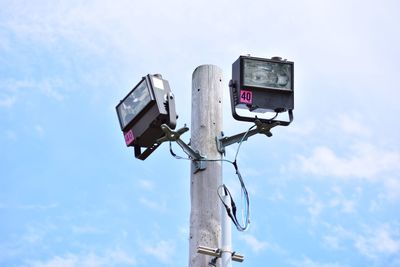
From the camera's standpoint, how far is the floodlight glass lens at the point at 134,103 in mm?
6838

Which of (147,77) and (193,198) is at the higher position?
(147,77)

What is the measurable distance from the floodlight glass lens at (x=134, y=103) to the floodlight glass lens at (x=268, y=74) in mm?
895

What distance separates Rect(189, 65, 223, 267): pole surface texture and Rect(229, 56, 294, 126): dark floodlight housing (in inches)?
7.7

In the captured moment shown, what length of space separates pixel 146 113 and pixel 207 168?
28.1 inches

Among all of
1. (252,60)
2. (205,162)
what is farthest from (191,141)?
(252,60)

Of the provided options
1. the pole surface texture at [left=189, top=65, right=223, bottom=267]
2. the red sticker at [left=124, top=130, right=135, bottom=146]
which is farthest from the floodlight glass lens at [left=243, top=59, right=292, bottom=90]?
the red sticker at [left=124, top=130, right=135, bottom=146]

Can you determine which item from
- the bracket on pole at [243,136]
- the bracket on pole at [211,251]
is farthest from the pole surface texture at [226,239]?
the bracket on pole at [243,136]

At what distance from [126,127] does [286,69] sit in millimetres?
1528

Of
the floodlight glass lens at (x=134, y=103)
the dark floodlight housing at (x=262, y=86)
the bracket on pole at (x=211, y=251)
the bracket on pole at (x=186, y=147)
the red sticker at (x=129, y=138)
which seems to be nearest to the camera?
the bracket on pole at (x=211, y=251)

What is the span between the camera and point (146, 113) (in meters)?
6.86

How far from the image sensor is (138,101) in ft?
22.8

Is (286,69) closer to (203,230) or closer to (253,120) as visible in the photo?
(253,120)

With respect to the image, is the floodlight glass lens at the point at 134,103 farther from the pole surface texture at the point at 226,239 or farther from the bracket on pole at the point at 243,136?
the pole surface texture at the point at 226,239

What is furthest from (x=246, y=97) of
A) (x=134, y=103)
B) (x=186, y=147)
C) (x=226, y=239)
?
(x=226, y=239)
